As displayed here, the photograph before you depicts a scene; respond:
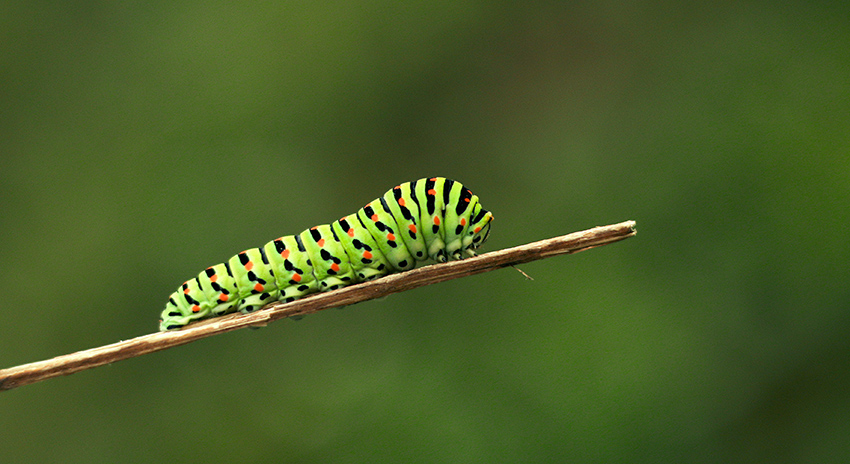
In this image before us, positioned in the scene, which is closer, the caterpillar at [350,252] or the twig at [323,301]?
the twig at [323,301]

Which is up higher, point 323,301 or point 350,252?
point 350,252

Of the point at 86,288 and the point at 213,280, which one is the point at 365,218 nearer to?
the point at 213,280

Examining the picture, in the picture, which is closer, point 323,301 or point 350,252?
point 323,301

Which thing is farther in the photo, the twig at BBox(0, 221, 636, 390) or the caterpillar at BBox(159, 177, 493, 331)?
the caterpillar at BBox(159, 177, 493, 331)
